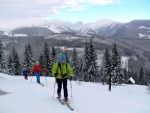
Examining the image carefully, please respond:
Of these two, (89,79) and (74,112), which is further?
(89,79)

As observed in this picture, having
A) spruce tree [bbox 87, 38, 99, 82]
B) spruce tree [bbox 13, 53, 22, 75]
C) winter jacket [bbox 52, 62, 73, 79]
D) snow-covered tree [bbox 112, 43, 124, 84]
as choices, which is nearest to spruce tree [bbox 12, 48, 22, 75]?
spruce tree [bbox 13, 53, 22, 75]

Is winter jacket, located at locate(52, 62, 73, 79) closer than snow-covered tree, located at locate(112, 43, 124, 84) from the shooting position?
Yes

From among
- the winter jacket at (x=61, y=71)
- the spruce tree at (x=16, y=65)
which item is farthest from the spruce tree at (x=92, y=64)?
the winter jacket at (x=61, y=71)

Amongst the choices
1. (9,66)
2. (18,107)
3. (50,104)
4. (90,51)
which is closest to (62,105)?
→ (50,104)

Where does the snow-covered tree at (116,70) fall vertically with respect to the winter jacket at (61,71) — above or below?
below

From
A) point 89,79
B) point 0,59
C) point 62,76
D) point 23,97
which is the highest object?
point 62,76

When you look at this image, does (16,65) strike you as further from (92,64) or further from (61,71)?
(61,71)

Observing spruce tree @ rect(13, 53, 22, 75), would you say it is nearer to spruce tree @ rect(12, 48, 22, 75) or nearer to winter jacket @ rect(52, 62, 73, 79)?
spruce tree @ rect(12, 48, 22, 75)

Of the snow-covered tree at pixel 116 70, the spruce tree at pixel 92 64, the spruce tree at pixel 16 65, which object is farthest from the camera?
the spruce tree at pixel 16 65

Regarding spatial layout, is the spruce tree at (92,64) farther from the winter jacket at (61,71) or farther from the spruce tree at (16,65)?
the winter jacket at (61,71)

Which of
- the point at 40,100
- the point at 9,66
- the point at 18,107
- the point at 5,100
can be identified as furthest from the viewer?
the point at 9,66

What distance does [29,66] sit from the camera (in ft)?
188

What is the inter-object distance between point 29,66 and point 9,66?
5.33 metres

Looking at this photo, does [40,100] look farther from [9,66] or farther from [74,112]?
[9,66]
